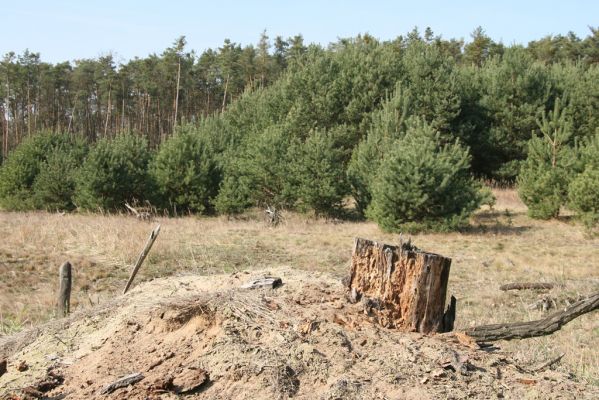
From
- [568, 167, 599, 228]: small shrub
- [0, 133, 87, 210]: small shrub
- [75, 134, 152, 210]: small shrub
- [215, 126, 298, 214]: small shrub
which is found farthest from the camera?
[0, 133, 87, 210]: small shrub

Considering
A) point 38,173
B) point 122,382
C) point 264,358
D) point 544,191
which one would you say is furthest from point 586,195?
point 38,173

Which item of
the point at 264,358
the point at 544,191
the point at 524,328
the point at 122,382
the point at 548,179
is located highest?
the point at 548,179

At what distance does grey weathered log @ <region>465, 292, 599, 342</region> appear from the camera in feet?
13.4

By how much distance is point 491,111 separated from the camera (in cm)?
3469

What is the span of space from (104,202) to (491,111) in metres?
22.1

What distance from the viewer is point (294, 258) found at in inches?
570

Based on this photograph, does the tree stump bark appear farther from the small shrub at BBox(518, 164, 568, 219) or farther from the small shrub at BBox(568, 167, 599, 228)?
the small shrub at BBox(518, 164, 568, 219)

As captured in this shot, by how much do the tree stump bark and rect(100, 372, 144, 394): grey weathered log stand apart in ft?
4.93

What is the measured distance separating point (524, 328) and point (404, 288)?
933mm

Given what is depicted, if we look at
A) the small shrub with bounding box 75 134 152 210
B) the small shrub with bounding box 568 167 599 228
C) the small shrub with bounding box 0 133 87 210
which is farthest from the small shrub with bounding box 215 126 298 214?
the small shrub with bounding box 568 167 599 228

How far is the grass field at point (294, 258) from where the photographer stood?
376 inches

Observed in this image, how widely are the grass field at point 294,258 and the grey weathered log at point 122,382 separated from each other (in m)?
3.65

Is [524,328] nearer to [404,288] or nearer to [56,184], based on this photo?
[404,288]

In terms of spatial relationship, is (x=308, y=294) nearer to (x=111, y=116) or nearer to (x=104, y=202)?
(x=104, y=202)
